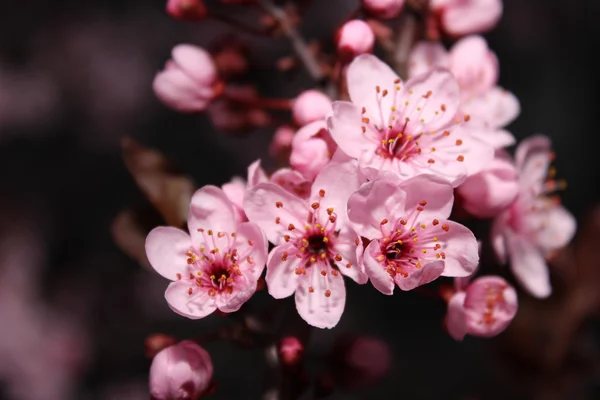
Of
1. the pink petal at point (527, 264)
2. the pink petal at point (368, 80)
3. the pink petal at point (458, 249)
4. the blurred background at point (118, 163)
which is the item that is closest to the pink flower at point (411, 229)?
the pink petal at point (458, 249)

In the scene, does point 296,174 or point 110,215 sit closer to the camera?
point 296,174

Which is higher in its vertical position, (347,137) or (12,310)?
(347,137)

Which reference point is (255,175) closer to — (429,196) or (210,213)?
(210,213)

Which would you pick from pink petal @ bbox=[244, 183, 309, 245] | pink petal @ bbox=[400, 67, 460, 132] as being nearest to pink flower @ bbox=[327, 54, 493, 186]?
pink petal @ bbox=[400, 67, 460, 132]

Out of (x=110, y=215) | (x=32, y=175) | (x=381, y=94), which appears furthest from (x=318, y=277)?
(x=32, y=175)

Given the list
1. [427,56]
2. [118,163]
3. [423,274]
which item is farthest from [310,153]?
[118,163]

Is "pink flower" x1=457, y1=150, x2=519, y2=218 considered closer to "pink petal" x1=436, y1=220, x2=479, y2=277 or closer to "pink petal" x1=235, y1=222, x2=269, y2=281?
"pink petal" x1=436, y1=220, x2=479, y2=277

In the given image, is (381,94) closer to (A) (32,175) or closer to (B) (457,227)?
(B) (457,227)
